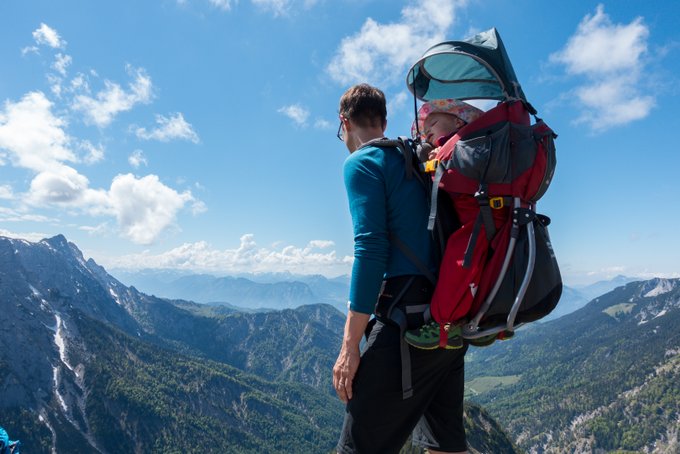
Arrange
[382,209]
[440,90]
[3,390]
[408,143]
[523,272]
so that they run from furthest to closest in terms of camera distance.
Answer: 1. [3,390]
2. [440,90]
3. [408,143]
4. [382,209]
5. [523,272]

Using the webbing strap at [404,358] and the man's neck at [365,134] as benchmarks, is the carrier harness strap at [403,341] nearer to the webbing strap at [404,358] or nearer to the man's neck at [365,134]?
the webbing strap at [404,358]

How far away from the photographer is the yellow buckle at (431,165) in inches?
155

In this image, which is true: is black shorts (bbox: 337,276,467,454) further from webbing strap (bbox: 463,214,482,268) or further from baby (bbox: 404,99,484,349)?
webbing strap (bbox: 463,214,482,268)

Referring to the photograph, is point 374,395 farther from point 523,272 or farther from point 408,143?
point 408,143

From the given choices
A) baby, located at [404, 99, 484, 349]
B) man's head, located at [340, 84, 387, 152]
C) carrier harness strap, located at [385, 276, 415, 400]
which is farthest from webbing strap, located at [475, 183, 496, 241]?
man's head, located at [340, 84, 387, 152]

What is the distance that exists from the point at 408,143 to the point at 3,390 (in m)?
258

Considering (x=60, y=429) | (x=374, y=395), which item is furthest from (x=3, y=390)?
(x=374, y=395)

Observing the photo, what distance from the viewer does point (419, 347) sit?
3672 millimetres

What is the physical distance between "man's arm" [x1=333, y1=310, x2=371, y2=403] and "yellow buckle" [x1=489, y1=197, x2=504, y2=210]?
58.0 inches

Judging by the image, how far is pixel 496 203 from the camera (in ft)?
11.8

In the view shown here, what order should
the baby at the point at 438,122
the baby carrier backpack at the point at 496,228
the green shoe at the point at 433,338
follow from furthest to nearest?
1. the baby at the point at 438,122
2. the green shoe at the point at 433,338
3. the baby carrier backpack at the point at 496,228

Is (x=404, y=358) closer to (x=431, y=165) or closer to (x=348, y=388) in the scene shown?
(x=348, y=388)

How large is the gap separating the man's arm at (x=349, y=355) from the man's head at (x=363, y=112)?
1954 mm

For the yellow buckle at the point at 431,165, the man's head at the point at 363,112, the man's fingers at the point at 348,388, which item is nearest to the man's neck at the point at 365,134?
the man's head at the point at 363,112
